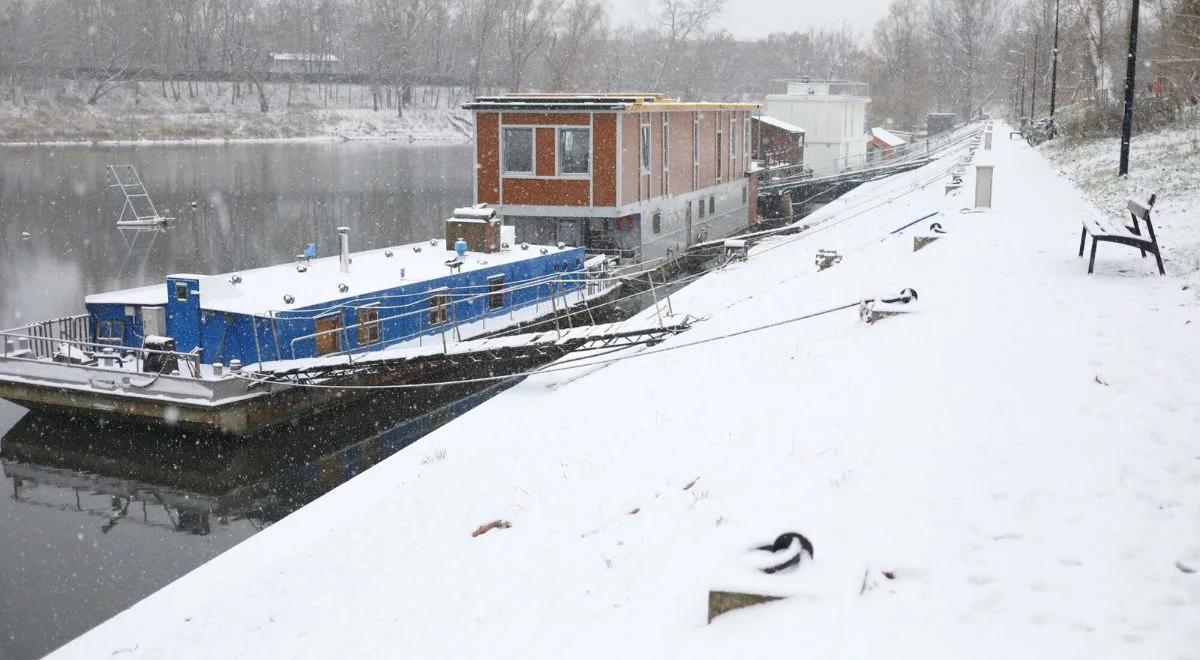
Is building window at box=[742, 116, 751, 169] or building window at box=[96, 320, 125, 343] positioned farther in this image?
building window at box=[742, 116, 751, 169]

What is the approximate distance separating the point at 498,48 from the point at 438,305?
334ft

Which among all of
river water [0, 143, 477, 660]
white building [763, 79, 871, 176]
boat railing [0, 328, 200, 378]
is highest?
white building [763, 79, 871, 176]

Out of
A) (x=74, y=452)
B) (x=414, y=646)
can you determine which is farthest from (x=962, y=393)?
(x=74, y=452)

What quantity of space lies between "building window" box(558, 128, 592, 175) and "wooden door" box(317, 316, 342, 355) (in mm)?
11882

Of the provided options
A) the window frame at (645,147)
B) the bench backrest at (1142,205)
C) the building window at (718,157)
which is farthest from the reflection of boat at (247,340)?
the building window at (718,157)

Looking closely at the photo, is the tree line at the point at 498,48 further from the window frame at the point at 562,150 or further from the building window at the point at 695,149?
the window frame at the point at 562,150

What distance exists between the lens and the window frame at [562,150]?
30.5 meters

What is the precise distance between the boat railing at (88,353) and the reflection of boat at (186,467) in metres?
1.21

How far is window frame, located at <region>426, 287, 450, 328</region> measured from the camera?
22.4 metres

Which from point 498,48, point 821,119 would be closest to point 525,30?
point 498,48

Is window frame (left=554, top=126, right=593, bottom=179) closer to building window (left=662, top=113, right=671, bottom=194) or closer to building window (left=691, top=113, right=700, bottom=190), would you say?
building window (left=662, top=113, right=671, bottom=194)

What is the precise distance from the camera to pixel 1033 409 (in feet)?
29.5

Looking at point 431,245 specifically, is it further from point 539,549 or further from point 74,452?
point 539,549

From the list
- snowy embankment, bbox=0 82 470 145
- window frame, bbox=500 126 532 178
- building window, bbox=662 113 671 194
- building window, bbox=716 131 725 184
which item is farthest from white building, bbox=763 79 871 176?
snowy embankment, bbox=0 82 470 145
